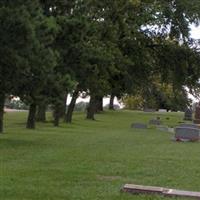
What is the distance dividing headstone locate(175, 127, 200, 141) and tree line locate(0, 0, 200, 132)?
→ 4.41 metres

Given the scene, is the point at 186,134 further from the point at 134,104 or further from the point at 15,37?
the point at 134,104

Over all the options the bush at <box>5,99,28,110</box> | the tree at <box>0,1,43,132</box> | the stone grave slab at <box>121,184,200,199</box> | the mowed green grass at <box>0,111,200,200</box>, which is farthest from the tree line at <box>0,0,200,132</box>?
the stone grave slab at <box>121,184,200,199</box>

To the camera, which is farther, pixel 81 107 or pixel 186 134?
pixel 81 107

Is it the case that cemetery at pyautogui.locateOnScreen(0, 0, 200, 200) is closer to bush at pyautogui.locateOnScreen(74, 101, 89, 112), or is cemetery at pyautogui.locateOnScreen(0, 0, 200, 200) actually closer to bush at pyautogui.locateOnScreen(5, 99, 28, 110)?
bush at pyautogui.locateOnScreen(5, 99, 28, 110)

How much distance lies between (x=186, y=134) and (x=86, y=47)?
585cm

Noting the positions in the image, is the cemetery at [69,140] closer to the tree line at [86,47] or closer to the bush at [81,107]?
the tree line at [86,47]

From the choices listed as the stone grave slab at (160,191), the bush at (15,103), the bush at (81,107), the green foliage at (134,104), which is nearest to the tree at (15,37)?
the bush at (15,103)

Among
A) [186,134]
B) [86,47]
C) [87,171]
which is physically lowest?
[87,171]

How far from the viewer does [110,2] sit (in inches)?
1629

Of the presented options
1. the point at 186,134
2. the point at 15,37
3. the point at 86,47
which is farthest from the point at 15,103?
the point at 15,37

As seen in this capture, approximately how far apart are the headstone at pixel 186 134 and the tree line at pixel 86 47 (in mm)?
4409

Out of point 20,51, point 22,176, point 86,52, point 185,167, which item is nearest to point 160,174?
point 185,167

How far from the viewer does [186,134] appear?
1074 inches

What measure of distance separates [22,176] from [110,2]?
3030cm
